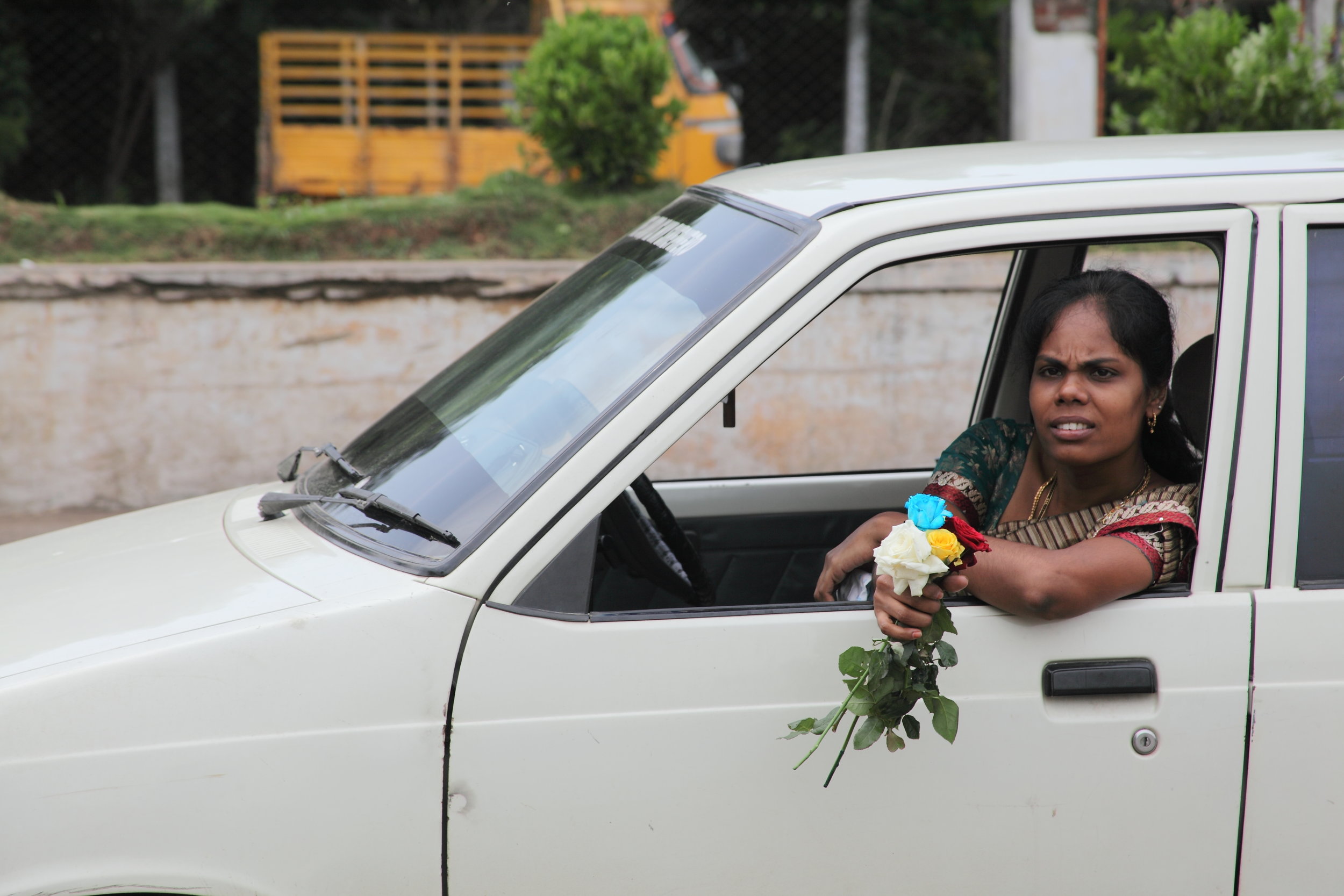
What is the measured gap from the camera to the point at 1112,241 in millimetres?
1960

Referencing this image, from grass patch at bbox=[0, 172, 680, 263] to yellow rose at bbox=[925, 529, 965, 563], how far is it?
508 centimetres

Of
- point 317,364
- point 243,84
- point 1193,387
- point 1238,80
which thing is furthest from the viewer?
point 243,84

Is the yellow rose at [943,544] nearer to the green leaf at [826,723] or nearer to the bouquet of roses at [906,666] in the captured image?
the bouquet of roses at [906,666]

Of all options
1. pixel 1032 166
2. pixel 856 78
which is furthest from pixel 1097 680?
pixel 856 78

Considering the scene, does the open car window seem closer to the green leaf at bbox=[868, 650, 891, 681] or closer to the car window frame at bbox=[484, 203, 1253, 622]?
the car window frame at bbox=[484, 203, 1253, 622]

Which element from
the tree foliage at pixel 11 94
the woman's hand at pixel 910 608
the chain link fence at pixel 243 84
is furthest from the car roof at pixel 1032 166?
the tree foliage at pixel 11 94

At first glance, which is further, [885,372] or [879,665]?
[885,372]

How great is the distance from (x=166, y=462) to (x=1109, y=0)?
35.1 ft

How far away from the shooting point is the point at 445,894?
6.05 ft

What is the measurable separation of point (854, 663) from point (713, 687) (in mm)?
228

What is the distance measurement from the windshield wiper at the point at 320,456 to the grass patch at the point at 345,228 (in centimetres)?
404

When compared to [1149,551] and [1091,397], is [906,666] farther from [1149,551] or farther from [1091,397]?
[1091,397]

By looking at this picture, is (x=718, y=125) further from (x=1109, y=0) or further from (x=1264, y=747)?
(x=1264, y=747)

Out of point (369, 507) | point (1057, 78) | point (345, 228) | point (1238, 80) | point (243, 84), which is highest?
point (243, 84)
